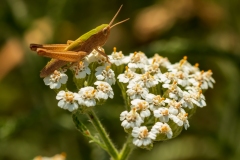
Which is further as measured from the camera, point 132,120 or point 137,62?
point 137,62

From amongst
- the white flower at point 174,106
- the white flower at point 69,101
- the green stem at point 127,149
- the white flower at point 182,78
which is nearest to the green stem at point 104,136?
the green stem at point 127,149

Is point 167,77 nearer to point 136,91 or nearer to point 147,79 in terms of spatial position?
point 147,79

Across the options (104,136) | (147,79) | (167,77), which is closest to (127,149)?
(104,136)

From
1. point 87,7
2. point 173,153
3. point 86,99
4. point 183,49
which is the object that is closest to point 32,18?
point 87,7

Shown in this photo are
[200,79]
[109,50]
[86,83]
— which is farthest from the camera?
[109,50]

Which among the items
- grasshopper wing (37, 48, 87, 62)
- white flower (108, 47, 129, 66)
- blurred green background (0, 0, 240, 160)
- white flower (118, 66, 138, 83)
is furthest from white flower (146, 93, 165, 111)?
blurred green background (0, 0, 240, 160)

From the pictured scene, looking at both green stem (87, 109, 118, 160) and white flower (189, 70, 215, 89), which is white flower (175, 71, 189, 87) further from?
green stem (87, 109, 118, 160)
